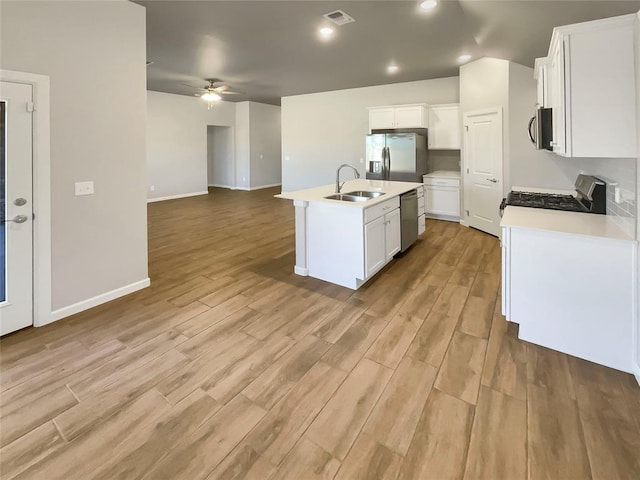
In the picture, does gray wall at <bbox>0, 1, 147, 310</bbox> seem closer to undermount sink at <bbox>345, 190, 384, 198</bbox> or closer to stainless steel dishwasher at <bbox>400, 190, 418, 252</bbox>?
undermount sink at <bbox>345, 190, 384, 198</bbox>

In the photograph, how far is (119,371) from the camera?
2.27m

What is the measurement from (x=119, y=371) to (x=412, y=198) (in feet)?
12.4

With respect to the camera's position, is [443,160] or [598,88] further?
[443,160]

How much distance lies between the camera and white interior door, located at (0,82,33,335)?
8.40 ft

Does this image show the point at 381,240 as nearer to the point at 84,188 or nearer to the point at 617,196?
the point at 617,196

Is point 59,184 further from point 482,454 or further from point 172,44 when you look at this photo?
point 482,454

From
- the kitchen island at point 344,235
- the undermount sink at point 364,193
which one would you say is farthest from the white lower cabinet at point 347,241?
the undermount sink at point 364,193

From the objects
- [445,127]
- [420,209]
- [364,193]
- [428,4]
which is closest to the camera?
[428,4]

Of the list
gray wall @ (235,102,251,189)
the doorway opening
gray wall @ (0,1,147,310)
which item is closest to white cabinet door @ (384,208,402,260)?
gray wall @ (0,1,147,310)

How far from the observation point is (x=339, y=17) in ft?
13.1

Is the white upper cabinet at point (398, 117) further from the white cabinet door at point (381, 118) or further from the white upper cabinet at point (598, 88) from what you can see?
the white upper cabinet at point (598, 88)

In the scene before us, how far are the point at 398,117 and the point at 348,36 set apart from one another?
108 inches

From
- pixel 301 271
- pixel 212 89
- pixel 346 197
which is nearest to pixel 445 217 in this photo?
pixel 346 197

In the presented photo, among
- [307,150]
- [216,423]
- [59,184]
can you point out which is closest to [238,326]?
[216,423]
